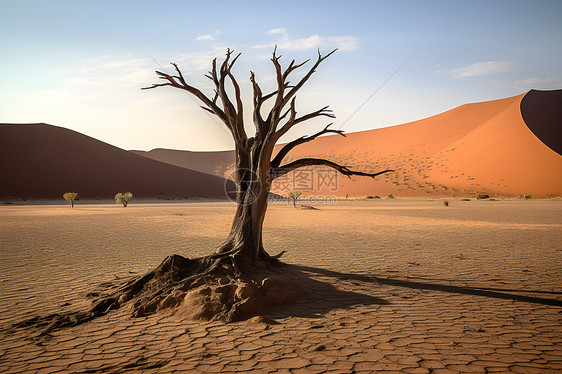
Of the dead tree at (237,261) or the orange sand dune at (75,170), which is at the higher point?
the orange sand dune at (75,170)

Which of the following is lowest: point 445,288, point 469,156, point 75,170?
point 445,288

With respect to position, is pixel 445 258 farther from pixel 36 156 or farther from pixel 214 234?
pixel 36 156

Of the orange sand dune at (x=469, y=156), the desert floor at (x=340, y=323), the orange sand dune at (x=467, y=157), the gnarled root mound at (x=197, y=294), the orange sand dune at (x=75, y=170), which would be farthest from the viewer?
the orange sand dune at (x=75, y=170)

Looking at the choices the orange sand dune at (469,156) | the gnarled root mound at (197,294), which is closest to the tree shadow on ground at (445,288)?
the gnarled root mound at (197,294)

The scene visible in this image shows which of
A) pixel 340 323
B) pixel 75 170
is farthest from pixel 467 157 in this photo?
pixel 340 323

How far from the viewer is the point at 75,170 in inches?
2386

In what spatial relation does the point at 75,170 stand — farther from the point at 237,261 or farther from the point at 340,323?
the point at 340,323

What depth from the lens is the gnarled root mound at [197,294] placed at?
5035mm

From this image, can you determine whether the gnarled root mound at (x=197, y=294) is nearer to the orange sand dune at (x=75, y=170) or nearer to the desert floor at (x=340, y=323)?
A: the desert floor at (x=340, y=323)

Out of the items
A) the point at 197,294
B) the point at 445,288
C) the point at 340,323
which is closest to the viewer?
the point at 340,323

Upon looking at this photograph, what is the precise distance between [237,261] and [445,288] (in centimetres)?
378

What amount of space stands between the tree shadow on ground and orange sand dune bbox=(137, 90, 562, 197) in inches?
2027

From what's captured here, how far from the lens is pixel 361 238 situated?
13.9m

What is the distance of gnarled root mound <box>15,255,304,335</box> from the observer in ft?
16.5
